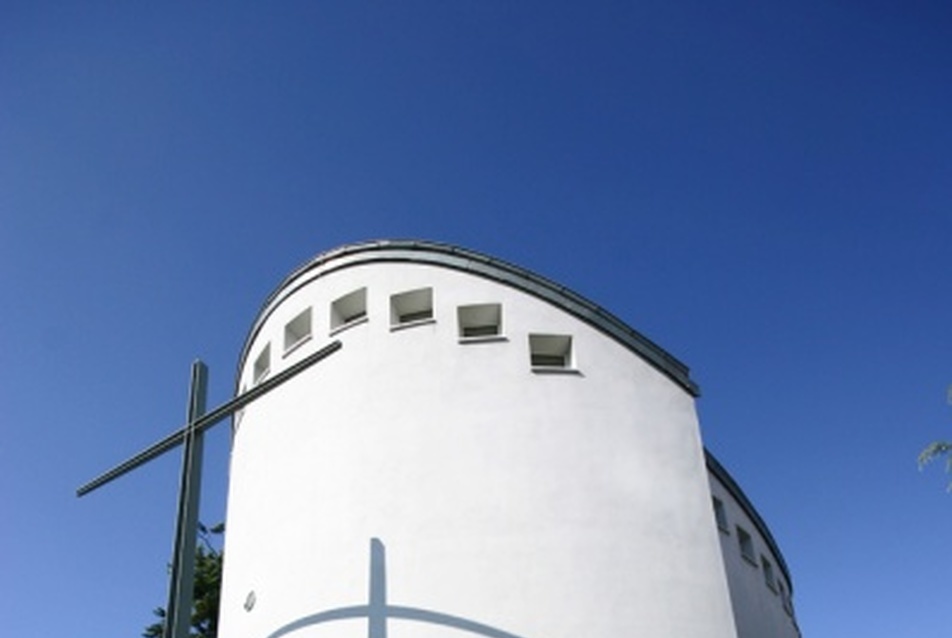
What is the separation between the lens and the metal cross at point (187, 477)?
9383 millimetres


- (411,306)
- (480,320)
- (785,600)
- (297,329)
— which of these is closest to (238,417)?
(297,329)

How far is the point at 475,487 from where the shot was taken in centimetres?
1320

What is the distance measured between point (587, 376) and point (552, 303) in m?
1.54

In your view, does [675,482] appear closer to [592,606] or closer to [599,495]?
[599,495]

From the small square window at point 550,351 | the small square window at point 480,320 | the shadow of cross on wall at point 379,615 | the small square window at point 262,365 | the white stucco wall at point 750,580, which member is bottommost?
the shadow of cross on wall at point 379,615

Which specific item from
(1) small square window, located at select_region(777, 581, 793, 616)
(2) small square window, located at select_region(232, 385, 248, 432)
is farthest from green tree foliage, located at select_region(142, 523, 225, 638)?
(1) small square window, located at select_region(777, 581, 793, 616)

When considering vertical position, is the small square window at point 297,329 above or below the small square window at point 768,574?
above

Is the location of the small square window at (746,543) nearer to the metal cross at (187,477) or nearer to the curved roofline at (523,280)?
the curved roofline at (523,280)

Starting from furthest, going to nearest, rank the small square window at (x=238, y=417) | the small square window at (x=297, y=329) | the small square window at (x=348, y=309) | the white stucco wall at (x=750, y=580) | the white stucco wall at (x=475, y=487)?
the small square window at (x=238, y=417)
the small square window at (x=297, y=329)
the white stucco wall at (x=750, y=580)
the small square window at (x=348, y=309)
the white stucco wall at (x=475, y=487)

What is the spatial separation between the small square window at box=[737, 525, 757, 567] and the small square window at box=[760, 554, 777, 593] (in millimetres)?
1264

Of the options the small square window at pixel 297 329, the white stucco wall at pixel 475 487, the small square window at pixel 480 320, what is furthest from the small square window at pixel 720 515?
the small square window at pixel 297 329

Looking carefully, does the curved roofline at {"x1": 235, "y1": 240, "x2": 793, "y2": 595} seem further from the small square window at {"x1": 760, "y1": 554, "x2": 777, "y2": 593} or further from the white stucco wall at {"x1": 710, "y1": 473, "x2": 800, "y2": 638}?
the small square window at {"x1": 760, "y1": 554, "x2": 777, "y2": 593}

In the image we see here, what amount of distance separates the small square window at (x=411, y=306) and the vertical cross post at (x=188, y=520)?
450cm

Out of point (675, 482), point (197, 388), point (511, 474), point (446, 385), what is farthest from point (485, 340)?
point (197, 388)
